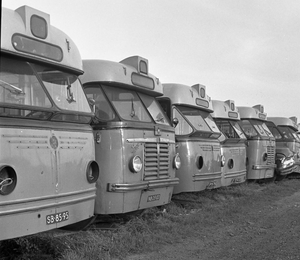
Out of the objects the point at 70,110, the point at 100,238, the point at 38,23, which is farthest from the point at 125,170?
the point at 38,23

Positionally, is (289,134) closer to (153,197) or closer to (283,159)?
(283,159)

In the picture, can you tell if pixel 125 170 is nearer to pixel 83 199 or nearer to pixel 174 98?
pixel 83 199

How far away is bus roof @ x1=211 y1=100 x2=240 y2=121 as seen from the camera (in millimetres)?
10867

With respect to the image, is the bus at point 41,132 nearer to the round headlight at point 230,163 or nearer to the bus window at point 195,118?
the bus window at point 195,118

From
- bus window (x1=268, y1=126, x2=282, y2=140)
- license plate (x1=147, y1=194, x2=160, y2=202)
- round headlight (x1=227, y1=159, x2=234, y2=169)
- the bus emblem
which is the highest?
bus window (x1=268, y1=126, x2=282, y2=140)

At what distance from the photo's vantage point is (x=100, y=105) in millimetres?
6000

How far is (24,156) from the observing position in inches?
157

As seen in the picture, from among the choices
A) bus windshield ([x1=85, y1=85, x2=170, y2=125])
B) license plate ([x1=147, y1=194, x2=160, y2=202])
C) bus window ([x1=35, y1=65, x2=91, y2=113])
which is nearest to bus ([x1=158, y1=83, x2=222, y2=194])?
bus windshield ([x1=85, y1=85, x2=170, y2=125])

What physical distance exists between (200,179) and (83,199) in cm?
379

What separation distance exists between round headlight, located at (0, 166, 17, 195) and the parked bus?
11191 millimetres

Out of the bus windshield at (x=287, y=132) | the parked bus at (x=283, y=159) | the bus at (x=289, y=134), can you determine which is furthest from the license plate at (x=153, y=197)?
the bus windshield at (x=287, y=132)

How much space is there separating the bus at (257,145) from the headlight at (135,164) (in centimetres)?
662

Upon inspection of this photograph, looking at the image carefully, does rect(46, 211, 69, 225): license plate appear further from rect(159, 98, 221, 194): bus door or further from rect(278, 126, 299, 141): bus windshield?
rect(278, 126, 299, 141): bus windshield

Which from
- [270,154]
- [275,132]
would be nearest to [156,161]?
[270,154]
